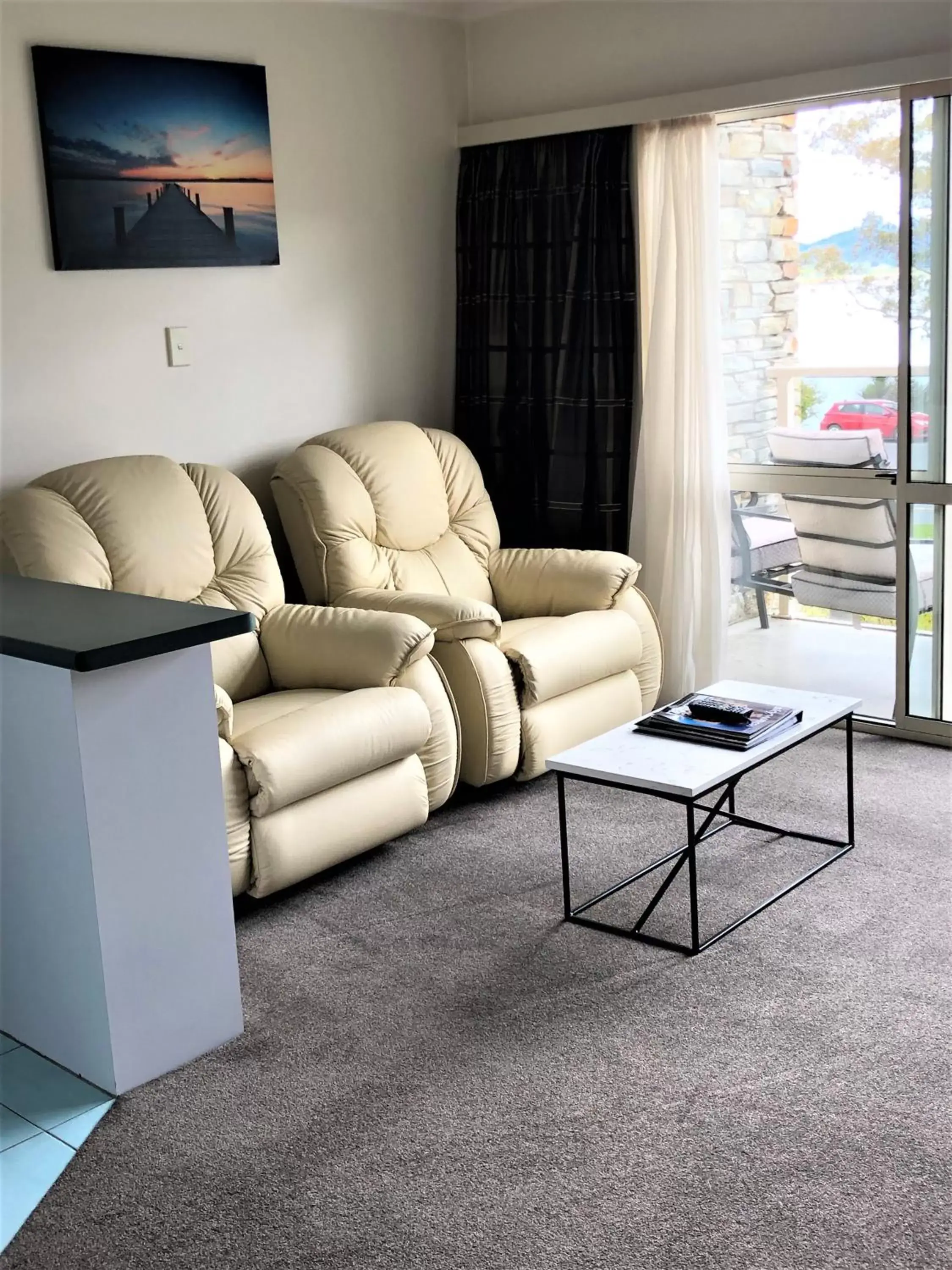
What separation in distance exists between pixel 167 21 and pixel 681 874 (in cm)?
291

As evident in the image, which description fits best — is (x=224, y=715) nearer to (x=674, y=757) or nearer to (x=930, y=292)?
(x=674, y=757)

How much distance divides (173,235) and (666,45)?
5.77 ft

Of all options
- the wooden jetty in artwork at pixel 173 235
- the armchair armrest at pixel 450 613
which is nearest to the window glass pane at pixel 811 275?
the armchair armrest at pixel 450 613

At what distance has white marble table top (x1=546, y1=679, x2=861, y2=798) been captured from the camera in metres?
2.83

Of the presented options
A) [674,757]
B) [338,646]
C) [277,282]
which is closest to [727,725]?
[674,757]

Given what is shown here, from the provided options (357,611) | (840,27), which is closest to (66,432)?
(357,611)

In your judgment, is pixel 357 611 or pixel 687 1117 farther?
→ pixel 357 611

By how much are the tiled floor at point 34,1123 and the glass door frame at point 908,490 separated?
282cm

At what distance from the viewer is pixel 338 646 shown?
360 cm

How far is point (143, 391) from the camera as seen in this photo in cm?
400

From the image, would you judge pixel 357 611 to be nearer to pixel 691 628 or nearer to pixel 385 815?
pixel 385 815

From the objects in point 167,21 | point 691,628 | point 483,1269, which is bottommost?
point 483,1269

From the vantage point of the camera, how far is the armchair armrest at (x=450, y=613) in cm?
372

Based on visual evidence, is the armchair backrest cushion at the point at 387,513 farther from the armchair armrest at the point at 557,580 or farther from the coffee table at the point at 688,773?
the coffee table at the point at 688,773
